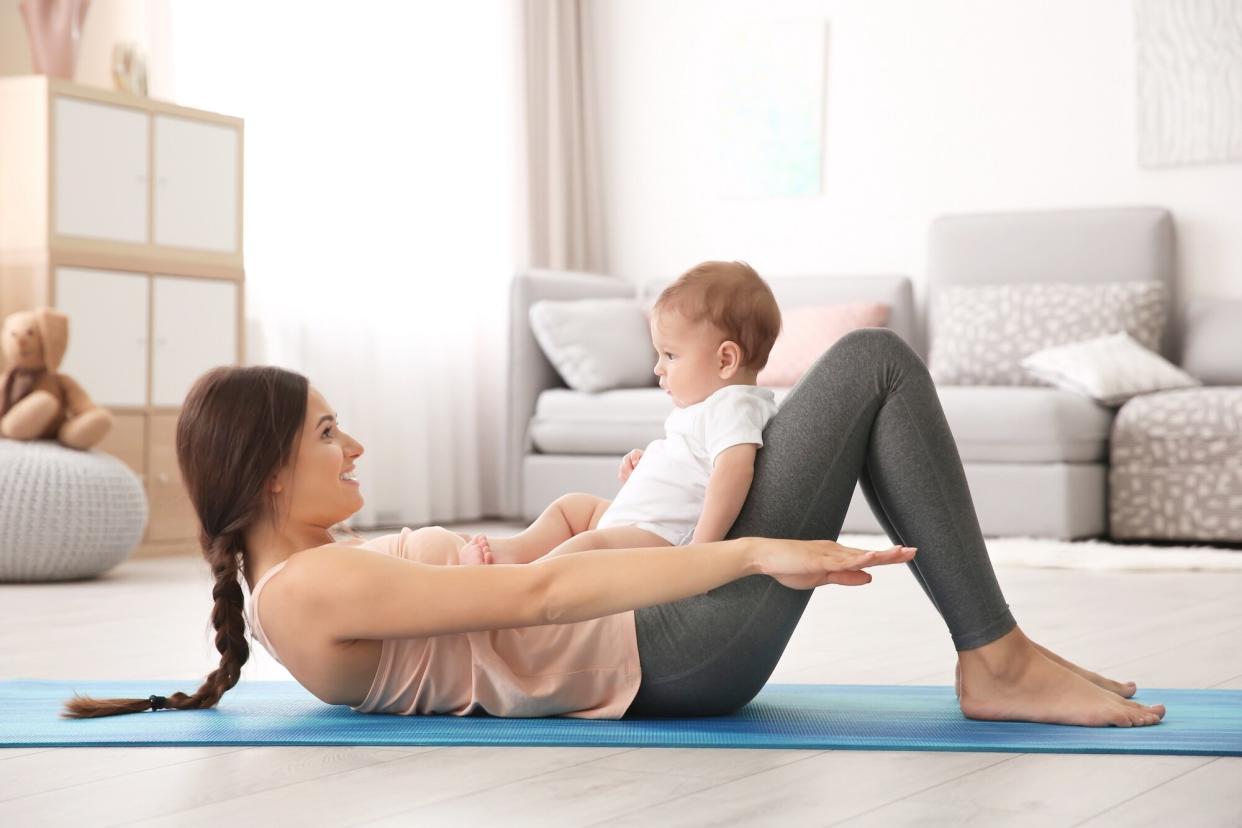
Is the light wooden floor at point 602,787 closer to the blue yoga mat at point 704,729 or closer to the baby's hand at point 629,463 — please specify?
the blue yoga mat at point 704,729

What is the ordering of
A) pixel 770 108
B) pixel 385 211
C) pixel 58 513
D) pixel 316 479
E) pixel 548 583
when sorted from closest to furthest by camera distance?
pixel 548 583 < pixel 316 479 < pixel 58 513 < pixel 385 211 < pixel 770 108

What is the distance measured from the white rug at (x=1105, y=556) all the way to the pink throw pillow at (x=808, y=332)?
910 millimetres

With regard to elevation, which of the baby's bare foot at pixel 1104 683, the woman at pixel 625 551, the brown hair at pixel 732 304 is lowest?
the baby's bare foot at pixel 1104 683

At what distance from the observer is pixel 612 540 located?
70.5 inches

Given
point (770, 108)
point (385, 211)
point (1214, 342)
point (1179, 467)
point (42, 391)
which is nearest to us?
point (42, 391)

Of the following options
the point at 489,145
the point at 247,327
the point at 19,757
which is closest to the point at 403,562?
the point at 19,757

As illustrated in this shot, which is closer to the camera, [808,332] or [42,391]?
[42,391]

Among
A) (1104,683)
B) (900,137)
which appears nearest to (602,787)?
(1104,683)

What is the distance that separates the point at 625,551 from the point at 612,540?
230mm

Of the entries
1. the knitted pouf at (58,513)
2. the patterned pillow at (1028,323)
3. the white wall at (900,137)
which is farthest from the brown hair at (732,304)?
the white wall at (900,137)

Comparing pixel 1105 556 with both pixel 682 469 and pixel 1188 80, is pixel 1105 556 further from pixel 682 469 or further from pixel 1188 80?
pixel 682 469

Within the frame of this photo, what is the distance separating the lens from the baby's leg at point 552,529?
1.89 meters

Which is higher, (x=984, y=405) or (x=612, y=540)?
(x=984, y=405)

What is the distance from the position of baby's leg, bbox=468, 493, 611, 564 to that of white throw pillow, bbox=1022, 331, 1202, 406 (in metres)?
3.03
